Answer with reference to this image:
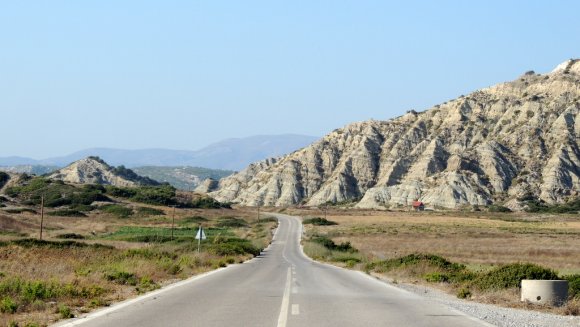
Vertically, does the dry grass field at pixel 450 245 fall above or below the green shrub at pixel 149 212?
below

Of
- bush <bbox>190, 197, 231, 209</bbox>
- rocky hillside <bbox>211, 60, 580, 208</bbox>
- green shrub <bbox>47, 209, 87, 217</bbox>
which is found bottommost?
green shrub <bbox>47, 209, 87, 217</bbox>

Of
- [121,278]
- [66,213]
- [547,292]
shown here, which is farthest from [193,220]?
[547,292]

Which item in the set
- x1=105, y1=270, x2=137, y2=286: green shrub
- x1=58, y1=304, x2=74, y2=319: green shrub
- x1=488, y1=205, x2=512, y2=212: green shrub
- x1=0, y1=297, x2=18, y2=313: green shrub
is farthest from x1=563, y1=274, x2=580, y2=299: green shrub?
x1=488, y1=205, x2=512, y2=212: green shrub

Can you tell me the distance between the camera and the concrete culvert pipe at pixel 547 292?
21516mm

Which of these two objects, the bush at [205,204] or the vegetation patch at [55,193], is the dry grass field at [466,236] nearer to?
the bush at [205,204]

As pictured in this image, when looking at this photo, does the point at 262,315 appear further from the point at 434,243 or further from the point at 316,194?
the point at 316,194

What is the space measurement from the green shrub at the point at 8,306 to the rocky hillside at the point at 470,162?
14955cm

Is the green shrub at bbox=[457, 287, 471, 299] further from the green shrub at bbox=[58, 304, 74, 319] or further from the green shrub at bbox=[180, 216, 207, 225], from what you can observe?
the green shrub at bbox=[180, 216, 207, 225]

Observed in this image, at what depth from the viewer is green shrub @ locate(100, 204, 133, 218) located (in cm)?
13625

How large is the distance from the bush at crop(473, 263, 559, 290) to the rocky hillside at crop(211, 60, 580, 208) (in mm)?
137209

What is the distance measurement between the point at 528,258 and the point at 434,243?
24.0 m

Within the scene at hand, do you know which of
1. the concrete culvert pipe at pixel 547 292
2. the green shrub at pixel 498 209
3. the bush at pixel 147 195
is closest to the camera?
the concrete culvert pipe at pixel 547 292

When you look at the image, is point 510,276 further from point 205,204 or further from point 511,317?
point 205,204

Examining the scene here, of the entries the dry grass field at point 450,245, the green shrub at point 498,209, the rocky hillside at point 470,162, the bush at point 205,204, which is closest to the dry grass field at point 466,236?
the dry grass field at point 450,245
